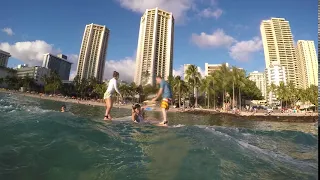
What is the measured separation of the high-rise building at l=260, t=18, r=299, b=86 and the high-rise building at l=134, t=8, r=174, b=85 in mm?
83697

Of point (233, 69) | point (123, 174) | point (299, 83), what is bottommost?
point (123, 174)

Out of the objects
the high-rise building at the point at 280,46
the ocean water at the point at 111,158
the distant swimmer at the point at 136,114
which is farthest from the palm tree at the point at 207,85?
the high-rise building at the point at 280,46

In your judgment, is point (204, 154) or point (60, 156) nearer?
point (60, 156)

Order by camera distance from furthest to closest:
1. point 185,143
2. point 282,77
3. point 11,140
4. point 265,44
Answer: point 265,44, point 282,77, point 185,143, point 11,140

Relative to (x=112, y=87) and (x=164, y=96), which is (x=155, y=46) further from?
(x=164, y=96)

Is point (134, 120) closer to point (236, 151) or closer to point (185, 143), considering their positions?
point (185, 143)

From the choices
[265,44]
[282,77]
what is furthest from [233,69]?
[265,44]

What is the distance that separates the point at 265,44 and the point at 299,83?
4320 centimetres

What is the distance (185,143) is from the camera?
657 cm

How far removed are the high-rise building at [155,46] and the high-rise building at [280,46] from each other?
8370 cm

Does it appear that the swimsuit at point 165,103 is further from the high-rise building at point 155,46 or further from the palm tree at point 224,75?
the high-rise building at point 155,46

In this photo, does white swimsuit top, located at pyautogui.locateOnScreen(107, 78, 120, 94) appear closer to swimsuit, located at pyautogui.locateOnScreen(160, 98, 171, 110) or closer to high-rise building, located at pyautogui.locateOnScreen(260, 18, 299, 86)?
swimsuit, located at pyautogui.locateOnScreen(160, 98, 171, 110)

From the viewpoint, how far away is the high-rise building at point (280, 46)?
18925cm

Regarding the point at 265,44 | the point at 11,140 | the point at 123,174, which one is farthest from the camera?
the point at 265,44
